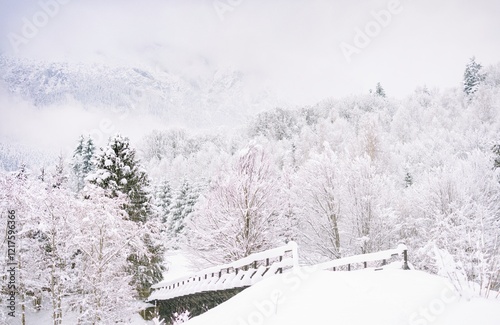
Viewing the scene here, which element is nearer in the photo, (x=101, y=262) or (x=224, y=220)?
(x=101, y=262)

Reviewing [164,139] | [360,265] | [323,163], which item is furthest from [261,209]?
[164,139]

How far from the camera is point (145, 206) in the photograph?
999 inches

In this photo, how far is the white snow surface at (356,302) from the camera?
5086mm

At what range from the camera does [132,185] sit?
79.9ft

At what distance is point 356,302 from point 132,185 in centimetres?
2100

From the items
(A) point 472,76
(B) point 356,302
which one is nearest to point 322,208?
(B) point 356,302

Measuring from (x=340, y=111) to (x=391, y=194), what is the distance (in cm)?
8879

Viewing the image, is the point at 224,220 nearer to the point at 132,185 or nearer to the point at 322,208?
the point at 322,208

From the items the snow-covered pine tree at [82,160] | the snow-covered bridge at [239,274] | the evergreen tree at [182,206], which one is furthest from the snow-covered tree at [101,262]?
the evergreen tree at [182,206]

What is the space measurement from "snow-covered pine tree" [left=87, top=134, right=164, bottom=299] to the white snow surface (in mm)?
17465

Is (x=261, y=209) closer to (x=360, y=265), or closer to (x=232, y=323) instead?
(x=360, y=265)

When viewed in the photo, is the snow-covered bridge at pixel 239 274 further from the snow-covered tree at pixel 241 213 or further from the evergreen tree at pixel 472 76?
the evergreen tree at pixel 472 76

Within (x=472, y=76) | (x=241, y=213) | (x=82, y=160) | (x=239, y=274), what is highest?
(x=472, y=76)

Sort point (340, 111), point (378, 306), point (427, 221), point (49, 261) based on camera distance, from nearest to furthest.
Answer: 1. point (378, 306)
2. point (49, 261)
3. point (427, 221)
4. point (340, 111)
